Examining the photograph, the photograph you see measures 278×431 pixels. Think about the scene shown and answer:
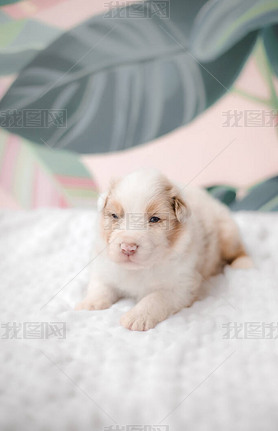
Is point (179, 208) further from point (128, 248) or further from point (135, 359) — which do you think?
point (135, 359)

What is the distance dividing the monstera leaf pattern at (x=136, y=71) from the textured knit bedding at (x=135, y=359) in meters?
1.37

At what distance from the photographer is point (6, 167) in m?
3.59

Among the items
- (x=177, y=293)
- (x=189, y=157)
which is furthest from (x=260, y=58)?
(x=177, y=293)

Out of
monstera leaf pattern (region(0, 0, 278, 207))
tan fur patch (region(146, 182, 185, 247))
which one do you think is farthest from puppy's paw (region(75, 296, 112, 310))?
monstera leaf pattern (region(0, 0, 278, 207))

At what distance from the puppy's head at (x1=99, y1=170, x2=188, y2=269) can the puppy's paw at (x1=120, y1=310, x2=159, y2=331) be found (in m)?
0.23

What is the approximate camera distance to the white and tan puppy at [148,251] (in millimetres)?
1839

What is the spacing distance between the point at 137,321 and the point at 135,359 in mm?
258

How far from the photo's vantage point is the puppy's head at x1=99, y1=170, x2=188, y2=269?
180 cm

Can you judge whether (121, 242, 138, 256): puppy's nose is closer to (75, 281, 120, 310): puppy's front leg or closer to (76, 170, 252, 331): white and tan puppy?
(76, 170, 252, 331): white and tan puppy

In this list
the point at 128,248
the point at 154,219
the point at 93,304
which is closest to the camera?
the point at 128,248

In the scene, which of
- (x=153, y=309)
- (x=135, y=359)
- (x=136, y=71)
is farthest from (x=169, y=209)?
(x=136, y=71)

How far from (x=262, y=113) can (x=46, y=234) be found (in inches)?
74.9

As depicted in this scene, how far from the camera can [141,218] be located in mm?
1867

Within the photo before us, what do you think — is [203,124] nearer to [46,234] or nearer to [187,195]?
[187,195]
